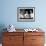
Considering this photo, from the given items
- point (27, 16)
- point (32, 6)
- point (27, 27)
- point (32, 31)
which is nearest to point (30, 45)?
point (32, 31)

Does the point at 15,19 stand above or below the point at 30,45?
above

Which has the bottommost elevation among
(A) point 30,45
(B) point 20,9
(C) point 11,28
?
(A) point 30,45

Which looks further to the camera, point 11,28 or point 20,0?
point 20,0

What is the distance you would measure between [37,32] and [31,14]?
2.55 feet

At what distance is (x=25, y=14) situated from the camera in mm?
4363

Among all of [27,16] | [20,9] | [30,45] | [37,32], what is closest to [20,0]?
[20,9]

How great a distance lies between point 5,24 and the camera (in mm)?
4355

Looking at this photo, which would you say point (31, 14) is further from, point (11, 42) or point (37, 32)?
point (11, 42)

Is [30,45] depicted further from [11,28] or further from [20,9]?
[20,9]

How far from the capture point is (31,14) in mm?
4355

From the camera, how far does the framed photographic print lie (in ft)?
14.2

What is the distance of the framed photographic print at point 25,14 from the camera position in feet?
14.2

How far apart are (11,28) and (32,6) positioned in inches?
41.0

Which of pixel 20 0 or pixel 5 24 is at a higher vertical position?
pixel 20 0
